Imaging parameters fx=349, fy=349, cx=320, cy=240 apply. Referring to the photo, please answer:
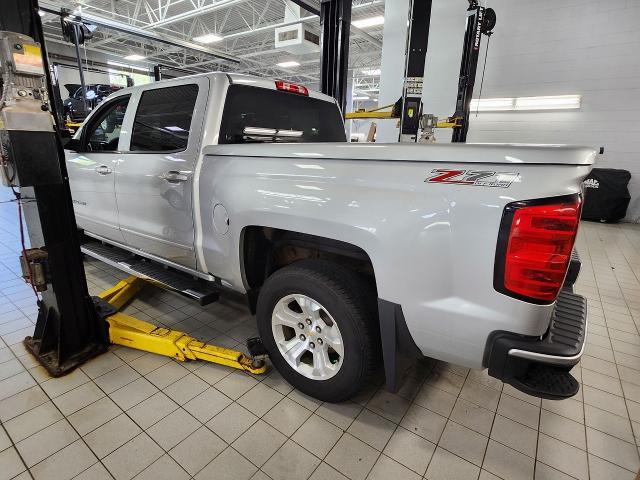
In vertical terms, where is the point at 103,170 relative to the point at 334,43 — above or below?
below

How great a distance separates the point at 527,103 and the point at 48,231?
967cm

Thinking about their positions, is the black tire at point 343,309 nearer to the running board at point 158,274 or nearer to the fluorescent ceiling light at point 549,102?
the running board at point 158,274

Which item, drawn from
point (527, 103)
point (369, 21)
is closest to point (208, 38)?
point (369, 21)

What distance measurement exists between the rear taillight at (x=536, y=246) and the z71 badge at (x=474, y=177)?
0.09 meters

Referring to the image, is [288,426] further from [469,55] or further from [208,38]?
[208,38]

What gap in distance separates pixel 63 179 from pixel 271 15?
12.3 metres

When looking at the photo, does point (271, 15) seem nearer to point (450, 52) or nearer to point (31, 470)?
point (450, 52)

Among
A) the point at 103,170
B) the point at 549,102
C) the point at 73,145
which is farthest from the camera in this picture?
the point at 549,102

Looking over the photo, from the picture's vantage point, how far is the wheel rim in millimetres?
1880

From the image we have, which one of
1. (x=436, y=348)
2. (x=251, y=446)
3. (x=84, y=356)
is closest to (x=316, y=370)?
(x=251, y=446)

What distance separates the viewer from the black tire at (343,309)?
67.7 inches

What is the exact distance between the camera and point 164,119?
2582 mm

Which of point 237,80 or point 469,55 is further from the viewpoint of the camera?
point 469,55

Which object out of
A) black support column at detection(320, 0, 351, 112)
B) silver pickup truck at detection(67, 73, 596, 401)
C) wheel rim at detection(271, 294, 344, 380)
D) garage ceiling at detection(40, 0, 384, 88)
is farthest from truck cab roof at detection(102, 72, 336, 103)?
garage ceiling at detection(40, 0, 384, 88)
